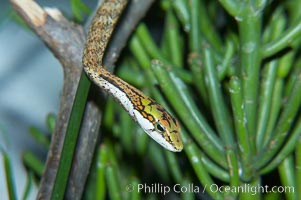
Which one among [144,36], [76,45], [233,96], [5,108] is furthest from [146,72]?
[5,108]

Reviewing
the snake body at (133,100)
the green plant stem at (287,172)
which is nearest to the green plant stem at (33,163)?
the snake body at (133,100)

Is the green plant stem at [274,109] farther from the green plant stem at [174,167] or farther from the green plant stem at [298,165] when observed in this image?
the green plant stem at [174,167]

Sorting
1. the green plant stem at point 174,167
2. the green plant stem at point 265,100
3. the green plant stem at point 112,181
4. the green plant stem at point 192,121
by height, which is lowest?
the green plant stem at point 112,181

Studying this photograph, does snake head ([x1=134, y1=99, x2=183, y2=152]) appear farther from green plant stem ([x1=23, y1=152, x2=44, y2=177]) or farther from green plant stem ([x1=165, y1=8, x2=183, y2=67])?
green plant stem ([x1=23, y1=152, x2=44, y2=177])

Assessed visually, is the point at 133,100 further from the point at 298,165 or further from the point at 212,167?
the point at 298,165

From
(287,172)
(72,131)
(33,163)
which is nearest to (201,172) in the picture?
(287,172)

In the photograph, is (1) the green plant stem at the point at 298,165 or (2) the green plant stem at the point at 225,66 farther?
(2) the green plant stem at the point at 225,66
